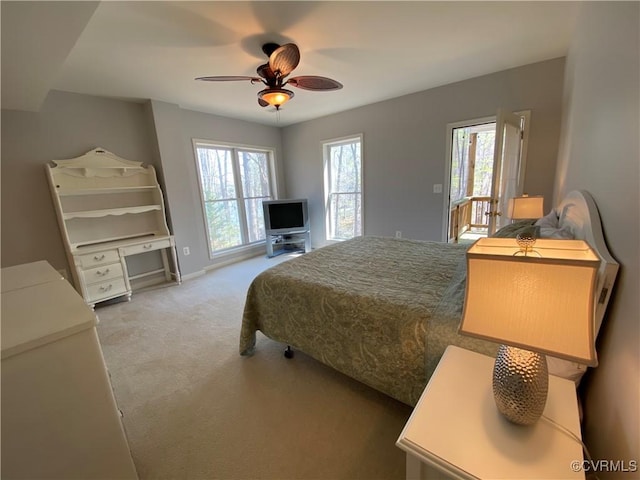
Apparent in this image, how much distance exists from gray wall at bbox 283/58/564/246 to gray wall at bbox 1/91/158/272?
3.06 m

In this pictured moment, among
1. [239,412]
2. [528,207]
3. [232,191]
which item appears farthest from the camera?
[232,191]

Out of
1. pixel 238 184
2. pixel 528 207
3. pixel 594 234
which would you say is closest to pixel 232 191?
pixel 238 184

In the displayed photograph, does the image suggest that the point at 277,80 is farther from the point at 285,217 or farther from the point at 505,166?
the point at 285,217

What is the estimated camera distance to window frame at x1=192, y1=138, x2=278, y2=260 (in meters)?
4.14

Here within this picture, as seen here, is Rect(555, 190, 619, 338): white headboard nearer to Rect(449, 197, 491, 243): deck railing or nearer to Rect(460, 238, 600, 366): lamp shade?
Rect(460, 238, 600, 366): lamp shade

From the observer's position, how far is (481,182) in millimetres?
6121

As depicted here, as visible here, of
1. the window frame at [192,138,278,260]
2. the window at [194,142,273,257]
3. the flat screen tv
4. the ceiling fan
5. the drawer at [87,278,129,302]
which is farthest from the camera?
the flat screen tv

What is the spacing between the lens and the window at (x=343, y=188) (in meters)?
4.59

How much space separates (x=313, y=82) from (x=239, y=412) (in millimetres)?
2522

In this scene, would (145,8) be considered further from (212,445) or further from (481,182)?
(481,182)

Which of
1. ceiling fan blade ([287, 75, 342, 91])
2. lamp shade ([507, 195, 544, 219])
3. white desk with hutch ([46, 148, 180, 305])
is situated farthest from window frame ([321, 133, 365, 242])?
white desk with hutch ([46, 148, 180, 305])

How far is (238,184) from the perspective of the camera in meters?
4.73

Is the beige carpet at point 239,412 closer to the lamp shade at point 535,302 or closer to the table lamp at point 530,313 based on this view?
the table lamp at point 530,313

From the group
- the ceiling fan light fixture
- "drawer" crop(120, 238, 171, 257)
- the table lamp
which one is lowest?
"drawer" crop(120, 238, 171, 257)
